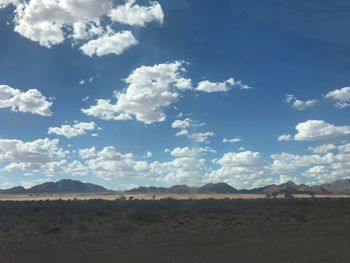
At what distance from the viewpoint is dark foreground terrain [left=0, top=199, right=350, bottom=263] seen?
26.6 meters

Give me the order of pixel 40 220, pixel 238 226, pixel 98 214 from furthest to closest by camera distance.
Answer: pixel 98 214 → pixel 40 220 → pixel 238 226

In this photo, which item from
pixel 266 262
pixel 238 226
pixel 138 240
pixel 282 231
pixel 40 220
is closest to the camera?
pixel 266 262

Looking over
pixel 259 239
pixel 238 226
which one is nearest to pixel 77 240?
pixel 259 239

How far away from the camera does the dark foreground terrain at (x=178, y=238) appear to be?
26594 mm

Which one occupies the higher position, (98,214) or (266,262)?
(98,214)

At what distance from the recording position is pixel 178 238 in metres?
35.0

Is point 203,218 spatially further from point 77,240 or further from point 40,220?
point 77,240

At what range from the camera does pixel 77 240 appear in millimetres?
34531

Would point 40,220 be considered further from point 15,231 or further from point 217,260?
point 217,260

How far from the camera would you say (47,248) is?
3095 cm

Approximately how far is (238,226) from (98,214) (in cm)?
1581

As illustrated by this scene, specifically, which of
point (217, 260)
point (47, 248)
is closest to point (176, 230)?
point (47, 248)

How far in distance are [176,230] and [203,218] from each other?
9.89 metres

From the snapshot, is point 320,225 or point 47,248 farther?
point 320,225
